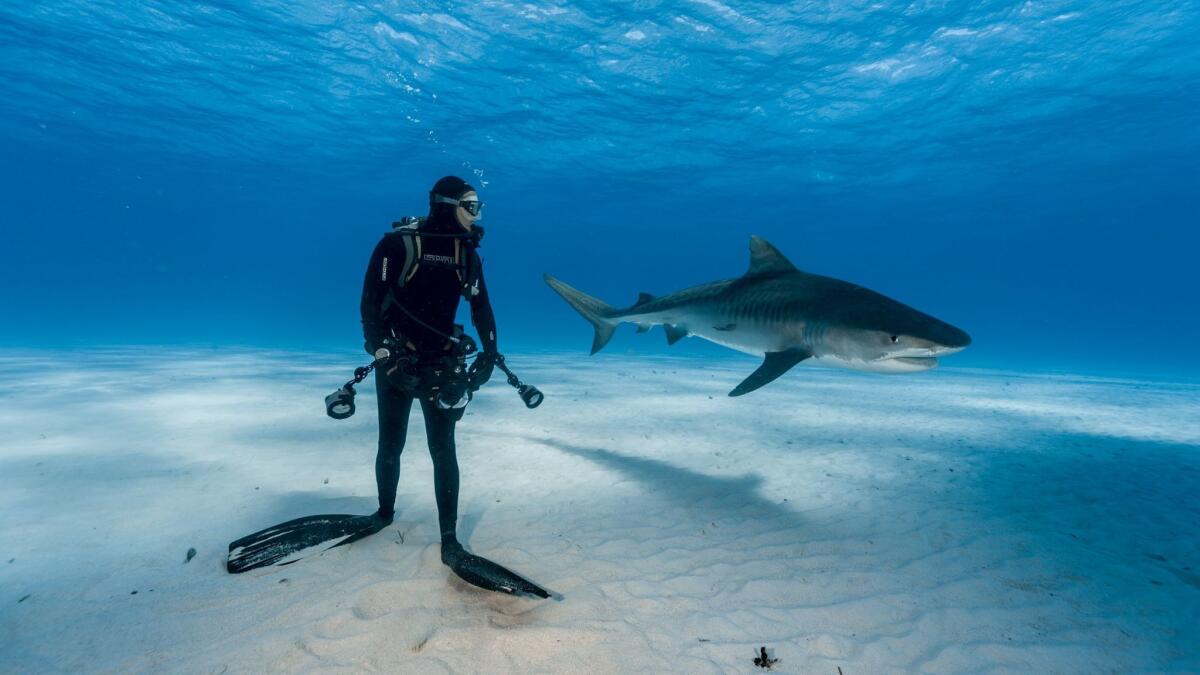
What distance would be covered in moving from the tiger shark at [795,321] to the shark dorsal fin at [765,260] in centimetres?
1

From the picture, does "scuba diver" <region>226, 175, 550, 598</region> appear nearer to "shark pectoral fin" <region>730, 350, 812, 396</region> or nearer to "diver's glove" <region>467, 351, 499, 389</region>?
"diver's glove" <region>467, 351, 499, 389</region>

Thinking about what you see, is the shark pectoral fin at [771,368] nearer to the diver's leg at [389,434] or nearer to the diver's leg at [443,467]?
the diver's leg at [443,467]

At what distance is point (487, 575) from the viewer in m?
3.19

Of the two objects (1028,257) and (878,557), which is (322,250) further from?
(1028,257)

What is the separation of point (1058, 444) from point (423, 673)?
844 cm

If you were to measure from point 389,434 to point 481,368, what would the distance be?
83 cm

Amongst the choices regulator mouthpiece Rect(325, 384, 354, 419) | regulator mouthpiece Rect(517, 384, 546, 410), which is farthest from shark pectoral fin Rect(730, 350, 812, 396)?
regulator mouthpiece Rect(325, 384, 354, 419)

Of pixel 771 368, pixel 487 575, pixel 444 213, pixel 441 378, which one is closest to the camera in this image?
pixel 487 575

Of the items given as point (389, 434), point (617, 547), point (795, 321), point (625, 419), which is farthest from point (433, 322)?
point (625, 419)

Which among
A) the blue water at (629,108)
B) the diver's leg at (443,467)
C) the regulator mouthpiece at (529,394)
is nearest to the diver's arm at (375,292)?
the diver's leg at (443,467)

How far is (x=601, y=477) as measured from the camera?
18.1 ft

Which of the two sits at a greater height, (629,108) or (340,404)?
(629,108)

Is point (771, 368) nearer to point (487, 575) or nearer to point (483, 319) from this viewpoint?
point (483, 319)

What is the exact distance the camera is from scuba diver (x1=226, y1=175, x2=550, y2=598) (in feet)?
11.1
